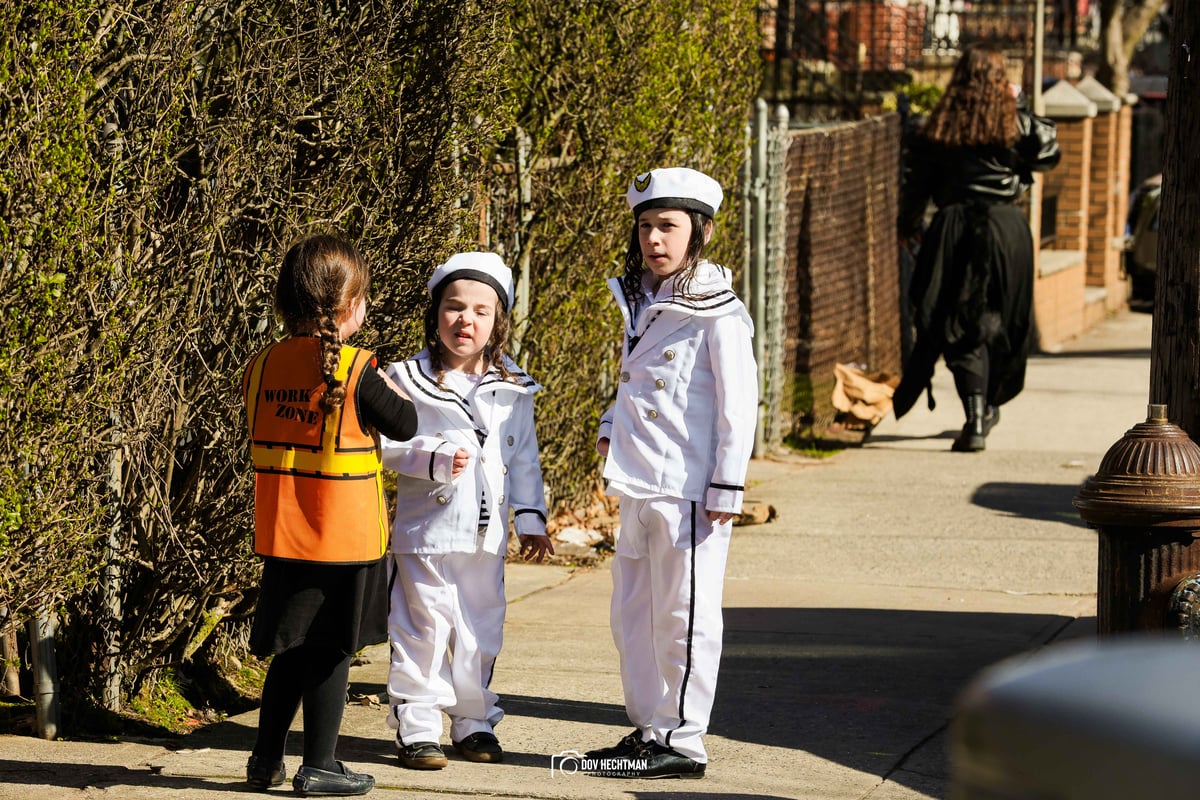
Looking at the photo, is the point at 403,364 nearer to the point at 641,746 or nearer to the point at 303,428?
the point at 303,428

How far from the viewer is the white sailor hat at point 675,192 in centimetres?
477

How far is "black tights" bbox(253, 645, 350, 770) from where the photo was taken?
4.44 m

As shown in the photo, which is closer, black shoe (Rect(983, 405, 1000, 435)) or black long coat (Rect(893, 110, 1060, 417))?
black long coat (Rect(893, 110, 1060, 417))

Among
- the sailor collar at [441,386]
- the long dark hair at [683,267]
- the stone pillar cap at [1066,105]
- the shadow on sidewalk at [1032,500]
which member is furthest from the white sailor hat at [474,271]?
the stone pillar cap at [1066,105]

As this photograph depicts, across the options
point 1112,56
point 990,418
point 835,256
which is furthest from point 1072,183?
point 990,418

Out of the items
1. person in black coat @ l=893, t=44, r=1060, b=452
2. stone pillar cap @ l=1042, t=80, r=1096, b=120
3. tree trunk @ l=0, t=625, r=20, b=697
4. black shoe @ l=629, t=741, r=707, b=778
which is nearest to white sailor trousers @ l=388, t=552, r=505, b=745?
black shoe @ l=629, t=741, r=707, b=778

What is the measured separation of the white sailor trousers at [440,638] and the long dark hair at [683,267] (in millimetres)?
833

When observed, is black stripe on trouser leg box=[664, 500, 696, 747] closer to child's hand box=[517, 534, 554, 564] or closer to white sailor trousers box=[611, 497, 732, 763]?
white sailor trousers box=[611, 497, 732, 763]

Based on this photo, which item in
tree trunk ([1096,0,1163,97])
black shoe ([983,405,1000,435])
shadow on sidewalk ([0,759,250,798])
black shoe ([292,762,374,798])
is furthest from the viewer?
tree trunk ([1096,0,1163,97])

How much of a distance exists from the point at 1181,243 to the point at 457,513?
2.15 m

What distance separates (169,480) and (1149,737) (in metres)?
3.63

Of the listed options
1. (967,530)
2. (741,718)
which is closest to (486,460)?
(741,718)

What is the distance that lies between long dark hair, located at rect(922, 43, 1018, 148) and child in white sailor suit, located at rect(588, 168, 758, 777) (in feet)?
19.1

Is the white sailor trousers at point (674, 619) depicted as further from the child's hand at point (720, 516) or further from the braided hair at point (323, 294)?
the braided hair at point (323, 294)
